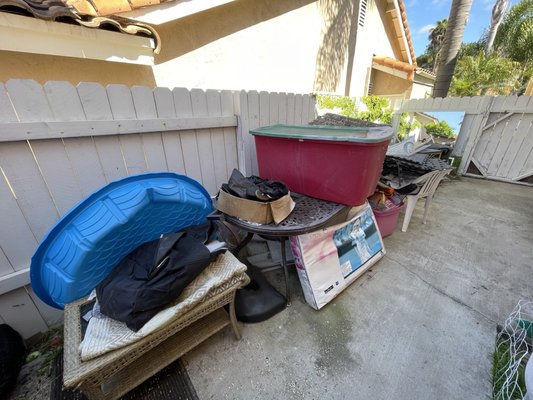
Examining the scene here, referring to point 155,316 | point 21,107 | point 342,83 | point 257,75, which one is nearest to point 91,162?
point 21,107

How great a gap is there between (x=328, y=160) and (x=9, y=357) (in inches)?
98.0

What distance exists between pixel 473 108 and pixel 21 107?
7189 mm

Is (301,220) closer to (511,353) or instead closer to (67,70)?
(511,353)

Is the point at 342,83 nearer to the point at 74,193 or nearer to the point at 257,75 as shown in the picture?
the point at 257,75

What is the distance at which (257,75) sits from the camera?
404 centimetres

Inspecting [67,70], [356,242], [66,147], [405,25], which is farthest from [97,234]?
[405,25]

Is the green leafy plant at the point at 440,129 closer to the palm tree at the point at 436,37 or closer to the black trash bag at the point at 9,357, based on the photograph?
the black trash bag at the point at 9,357

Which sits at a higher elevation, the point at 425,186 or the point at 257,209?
the point at 257,209

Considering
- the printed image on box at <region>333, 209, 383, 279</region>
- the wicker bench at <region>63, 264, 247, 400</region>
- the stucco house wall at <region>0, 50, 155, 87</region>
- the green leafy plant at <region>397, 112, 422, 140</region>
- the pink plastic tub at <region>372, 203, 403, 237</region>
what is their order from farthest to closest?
1. the green leafy plant at <region>397, 112, 422, 140</region>
2. the pink plastic tub at <region>372, 203, 403, 237</region>
3. the stucco house wall at <region>0, 50, 155, 87</region>
4. the printed image on box at <region>333, 209, 383, 279</region>
5. the wicker bench at <region>63, 264, 247, 400</region>

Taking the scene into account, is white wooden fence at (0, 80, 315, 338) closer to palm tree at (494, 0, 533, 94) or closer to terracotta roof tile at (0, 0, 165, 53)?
terracotta roof tile at (0, 0, 165, 53)

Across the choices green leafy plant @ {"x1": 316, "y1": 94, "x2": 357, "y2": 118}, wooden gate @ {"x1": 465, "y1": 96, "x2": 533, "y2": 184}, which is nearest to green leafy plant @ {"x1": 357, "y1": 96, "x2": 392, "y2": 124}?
green leafy plant @ {"x1": 316, "y1": 94, "x2": 357, "y2": 118}

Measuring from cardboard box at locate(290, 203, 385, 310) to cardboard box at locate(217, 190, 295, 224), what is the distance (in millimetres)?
346

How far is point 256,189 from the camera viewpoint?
5.13 ft

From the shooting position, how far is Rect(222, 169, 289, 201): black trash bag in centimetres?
153
